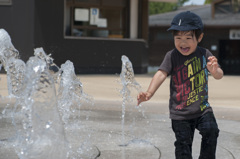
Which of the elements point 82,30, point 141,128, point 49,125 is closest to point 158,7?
point 82,30

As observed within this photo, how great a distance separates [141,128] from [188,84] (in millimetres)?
2356

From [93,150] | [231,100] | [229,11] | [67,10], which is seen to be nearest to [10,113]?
[93,150]

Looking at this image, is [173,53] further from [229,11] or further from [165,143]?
[229,11]

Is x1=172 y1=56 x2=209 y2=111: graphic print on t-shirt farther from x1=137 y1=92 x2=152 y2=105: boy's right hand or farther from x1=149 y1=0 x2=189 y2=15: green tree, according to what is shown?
x1=149 y1=0 x2=189 y2=15: green tree

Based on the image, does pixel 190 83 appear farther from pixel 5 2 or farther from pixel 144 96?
pixel 5 2

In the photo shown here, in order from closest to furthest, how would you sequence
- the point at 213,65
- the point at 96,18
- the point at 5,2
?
the point at 213,65
the point at 5,2
the point at 96,18

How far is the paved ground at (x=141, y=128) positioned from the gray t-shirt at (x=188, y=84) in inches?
33.1

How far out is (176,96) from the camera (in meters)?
3.43

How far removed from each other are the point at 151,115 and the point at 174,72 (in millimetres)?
3539

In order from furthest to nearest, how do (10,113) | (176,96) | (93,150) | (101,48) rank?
1. (101,48)
2. (10,113)
3. (93,150)
4. (176,96)

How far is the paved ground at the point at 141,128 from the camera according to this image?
4.29m

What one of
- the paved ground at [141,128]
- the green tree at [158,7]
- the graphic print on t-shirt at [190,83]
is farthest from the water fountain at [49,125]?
the green tree at [158,7]

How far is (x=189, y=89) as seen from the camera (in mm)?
3422

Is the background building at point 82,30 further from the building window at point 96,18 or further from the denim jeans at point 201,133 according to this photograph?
the denim jeans at point 201,133
